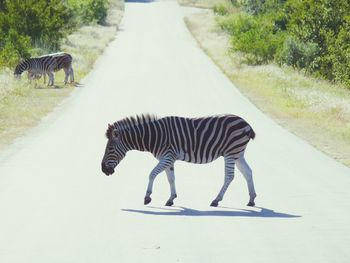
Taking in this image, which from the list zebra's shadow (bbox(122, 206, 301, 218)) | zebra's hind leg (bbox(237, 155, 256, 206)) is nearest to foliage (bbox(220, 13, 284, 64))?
zebra's hind leg (bbox(237, 155, 256, 206))

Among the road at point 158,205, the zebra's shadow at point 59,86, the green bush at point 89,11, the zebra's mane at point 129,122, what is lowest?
the green bush at point 89,11

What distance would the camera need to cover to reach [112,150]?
13.0m

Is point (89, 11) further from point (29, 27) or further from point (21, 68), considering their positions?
point (21, 68)

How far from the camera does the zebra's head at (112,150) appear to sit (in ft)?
42.6

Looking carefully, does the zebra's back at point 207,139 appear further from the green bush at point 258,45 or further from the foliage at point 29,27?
the green bush at point 258,45

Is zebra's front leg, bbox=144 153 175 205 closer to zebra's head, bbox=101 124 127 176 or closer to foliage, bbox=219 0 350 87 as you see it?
zebra's head, bbox=101 124 127 176

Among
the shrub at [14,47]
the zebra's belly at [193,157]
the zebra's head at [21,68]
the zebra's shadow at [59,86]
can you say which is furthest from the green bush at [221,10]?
the zebra's belly at [193,157]

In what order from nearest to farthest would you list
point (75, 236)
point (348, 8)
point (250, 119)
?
point (75, 236) < point (250, 119) < point (348, 8)

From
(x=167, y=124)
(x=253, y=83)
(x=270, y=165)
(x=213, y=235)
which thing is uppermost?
(x=167, y=124)

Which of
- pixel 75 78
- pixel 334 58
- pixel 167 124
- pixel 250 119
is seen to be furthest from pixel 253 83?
pixel 167 124

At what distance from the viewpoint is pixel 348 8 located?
4441cm

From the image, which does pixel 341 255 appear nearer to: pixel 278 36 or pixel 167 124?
pixel 167 124

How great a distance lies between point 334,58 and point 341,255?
1237 inches

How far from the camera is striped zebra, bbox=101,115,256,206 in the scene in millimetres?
13031
